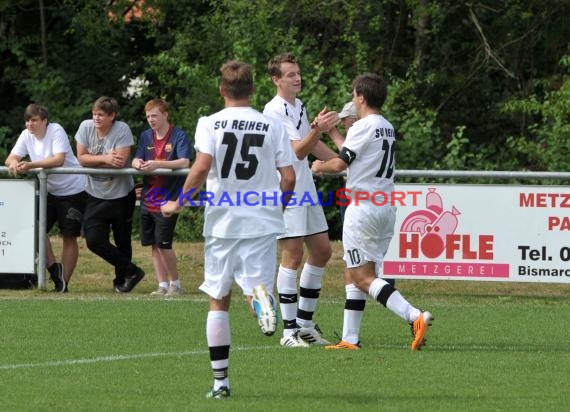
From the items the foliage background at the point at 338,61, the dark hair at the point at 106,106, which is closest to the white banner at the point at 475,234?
the dark hair at the point at 106,106

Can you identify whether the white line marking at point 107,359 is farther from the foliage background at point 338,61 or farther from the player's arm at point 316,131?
the foliage background at point 338,61

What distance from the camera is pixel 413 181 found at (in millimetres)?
15914

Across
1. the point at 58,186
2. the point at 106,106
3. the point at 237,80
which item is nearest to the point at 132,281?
the point at 58,186

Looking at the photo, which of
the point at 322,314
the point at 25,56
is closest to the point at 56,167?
the point at 322,314

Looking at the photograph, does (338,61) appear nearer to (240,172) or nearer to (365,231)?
(365,231)

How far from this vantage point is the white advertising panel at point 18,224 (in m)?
15.1

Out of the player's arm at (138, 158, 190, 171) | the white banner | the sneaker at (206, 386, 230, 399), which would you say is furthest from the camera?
the player's arm at (138, 158, 190, 171)

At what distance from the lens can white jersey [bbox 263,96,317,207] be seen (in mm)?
11117

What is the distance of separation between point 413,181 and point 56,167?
407 centimetres

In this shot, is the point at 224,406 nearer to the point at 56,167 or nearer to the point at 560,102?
the point at 56,167

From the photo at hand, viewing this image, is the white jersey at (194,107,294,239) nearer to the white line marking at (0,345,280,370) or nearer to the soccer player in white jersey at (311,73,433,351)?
the soccer player in white jersey at (311,73,433,351)

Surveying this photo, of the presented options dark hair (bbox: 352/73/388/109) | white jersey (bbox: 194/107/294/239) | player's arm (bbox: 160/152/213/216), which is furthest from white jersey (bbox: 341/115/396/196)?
player's arm (bbox: 160/152/213/216)

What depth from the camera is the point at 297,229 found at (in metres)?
11.2
